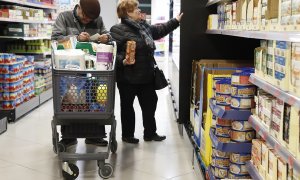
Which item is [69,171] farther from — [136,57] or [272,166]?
[272,166]

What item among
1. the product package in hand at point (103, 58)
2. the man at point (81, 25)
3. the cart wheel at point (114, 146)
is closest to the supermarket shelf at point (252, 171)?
the product package in hand at point (103, 58)

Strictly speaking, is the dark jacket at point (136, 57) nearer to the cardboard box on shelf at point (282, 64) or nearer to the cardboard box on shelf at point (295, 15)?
the cardboard box on shelf at point (282, 64)

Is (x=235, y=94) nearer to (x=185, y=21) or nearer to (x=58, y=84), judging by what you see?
(x=58, y=84)

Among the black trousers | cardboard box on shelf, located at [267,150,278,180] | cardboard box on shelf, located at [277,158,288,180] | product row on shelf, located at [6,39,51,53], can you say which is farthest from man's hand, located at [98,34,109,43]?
product row on shelf, located at [6,39,51,53]

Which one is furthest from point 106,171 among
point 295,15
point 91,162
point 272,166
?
point 295,15

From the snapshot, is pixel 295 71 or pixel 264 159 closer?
pixel 295 71

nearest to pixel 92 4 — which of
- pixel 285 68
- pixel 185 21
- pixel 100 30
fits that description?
pixel 100 30

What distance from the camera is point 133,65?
4160 mm

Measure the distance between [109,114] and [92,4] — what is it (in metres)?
1.05

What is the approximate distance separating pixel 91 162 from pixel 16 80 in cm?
211

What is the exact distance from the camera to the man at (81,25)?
361cm

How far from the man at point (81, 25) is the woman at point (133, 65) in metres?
0.25

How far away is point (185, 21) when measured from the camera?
14.6ft

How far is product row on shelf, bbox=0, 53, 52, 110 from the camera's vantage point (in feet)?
16.8
